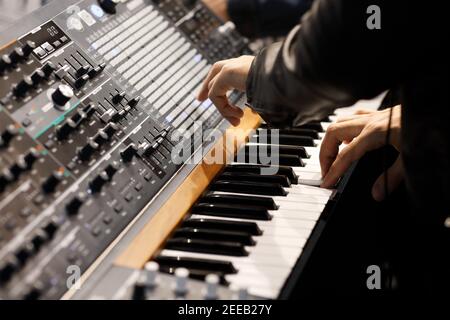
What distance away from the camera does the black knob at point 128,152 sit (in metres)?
1.46

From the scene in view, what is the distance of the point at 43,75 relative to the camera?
4.64 ft

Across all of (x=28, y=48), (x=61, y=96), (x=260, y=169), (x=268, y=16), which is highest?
(x=28, y=48)

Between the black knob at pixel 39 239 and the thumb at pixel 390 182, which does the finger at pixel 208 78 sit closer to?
the thumb at pixel 390 182

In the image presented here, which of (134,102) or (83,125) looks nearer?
(83,125)

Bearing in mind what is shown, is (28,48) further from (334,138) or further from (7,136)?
(334,138)

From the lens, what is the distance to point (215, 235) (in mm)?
1409

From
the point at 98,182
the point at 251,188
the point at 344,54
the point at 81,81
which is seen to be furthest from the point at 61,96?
the point at 344,54

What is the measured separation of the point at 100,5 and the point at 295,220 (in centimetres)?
86

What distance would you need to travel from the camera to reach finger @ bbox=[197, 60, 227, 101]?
5.57 feet

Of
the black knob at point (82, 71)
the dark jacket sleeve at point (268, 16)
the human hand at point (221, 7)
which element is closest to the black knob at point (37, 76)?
the black knob at point (82, 71)

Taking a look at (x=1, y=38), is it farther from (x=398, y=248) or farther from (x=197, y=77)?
(x=398, y=248)

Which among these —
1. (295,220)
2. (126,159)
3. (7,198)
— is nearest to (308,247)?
(295,220)

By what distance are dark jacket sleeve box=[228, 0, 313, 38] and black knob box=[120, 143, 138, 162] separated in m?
1.43

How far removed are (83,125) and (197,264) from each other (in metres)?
0.45
